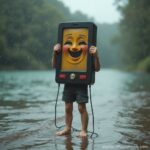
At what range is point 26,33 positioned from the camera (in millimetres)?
82125

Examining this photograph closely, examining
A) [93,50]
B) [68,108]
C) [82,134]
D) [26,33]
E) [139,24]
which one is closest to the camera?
[93,50]

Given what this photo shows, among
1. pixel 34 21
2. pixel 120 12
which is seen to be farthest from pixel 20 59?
pixel 120 12

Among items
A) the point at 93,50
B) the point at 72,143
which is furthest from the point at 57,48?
the point at 72,143

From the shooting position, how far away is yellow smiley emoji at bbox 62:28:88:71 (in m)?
6.87

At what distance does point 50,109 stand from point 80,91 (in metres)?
4.30

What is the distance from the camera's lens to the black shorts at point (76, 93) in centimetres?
693

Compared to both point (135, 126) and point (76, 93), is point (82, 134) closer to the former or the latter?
point (76, 93)

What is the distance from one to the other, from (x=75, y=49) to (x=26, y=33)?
250ft

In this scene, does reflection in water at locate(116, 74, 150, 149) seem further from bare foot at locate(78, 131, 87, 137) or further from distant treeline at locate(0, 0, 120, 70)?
distant treeline at locate(0, 0, 120, 70)

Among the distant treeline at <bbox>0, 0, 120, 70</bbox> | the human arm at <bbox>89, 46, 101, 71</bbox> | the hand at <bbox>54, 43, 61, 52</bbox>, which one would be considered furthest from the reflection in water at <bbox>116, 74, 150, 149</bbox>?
the distant treeline at <bbox>0, 0, 120, 70</bbox>

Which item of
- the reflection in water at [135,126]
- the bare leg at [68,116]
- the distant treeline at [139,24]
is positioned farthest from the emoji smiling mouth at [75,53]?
the distant treeline at [139,24]

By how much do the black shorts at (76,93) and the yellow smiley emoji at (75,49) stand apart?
312 mm

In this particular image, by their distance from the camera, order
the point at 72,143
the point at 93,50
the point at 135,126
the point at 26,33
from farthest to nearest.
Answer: the point at 26,33, the point at 135,126, the point at 93,50, the point at 72,143

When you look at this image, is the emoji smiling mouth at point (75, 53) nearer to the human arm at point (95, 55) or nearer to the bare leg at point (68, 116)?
the human arm at point (95, 55)
